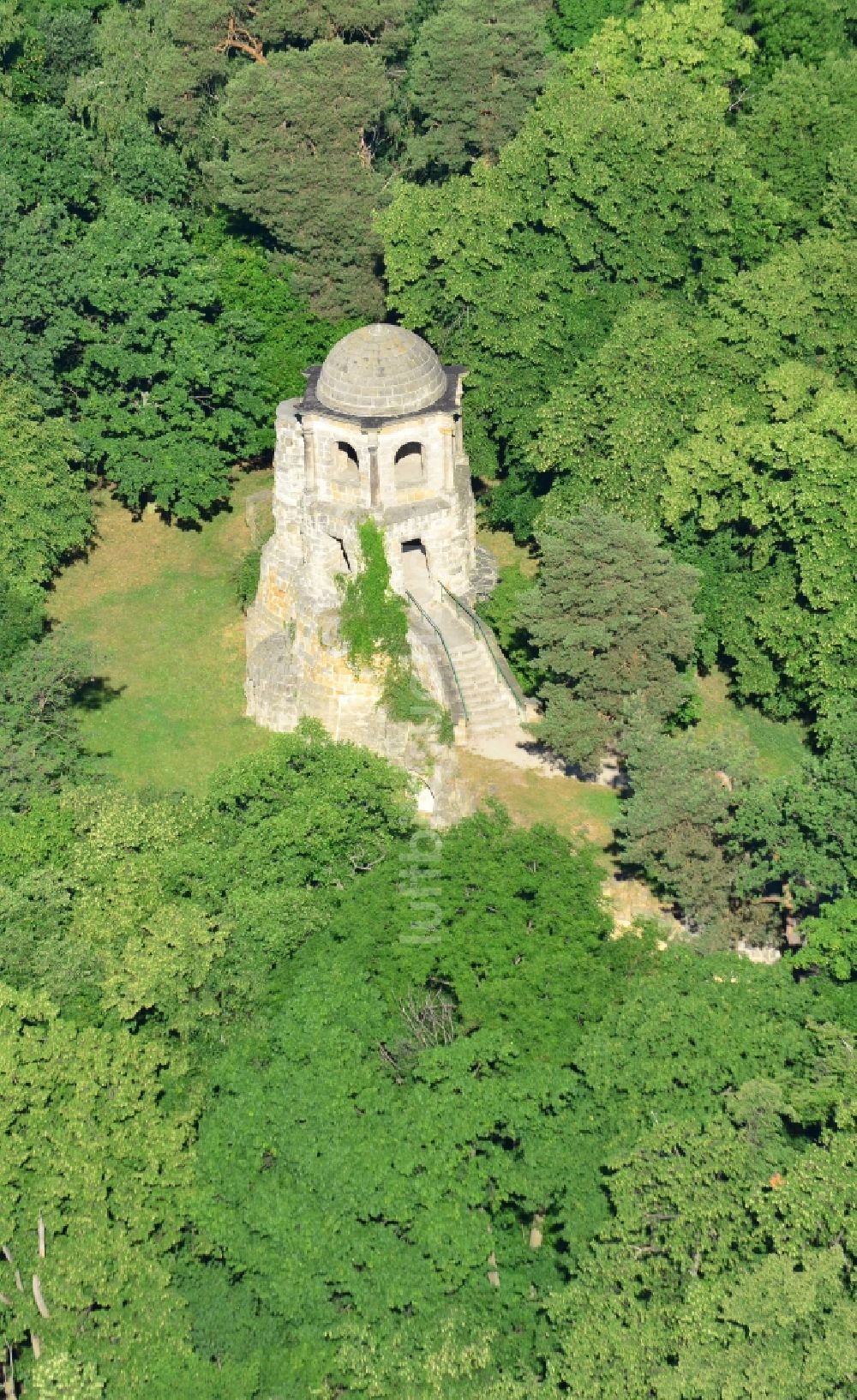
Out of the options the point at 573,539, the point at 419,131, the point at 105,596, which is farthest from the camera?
the point at 419,131

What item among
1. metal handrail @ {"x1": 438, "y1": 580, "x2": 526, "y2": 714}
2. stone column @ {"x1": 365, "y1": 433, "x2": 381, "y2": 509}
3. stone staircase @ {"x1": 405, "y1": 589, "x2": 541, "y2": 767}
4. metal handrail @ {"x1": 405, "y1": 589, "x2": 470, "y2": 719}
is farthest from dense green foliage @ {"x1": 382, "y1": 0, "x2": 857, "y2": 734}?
stone column @ {"x1": 365, "y1": 433, "x2": 381, "y2": 509}

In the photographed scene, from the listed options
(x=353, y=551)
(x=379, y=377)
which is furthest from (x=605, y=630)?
(x=379, y=377)

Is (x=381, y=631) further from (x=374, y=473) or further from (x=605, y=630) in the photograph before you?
(x=605, y=630)

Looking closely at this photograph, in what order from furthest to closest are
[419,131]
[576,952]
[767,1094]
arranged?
[419,131], [576,952], [767,1094]

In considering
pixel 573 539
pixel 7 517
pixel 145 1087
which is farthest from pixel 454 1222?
pixel 7 517

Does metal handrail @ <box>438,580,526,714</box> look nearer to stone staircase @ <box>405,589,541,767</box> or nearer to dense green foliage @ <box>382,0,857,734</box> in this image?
stone staircase @ <box>405,589,541,767</box>

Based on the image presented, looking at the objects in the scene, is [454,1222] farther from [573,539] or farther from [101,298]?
[101,298]

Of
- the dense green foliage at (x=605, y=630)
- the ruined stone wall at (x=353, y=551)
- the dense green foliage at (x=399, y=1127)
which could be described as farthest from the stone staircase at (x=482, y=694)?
the dense green foliage at (x=399, y=1127)

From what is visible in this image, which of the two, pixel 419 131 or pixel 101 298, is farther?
pixel 419 131
